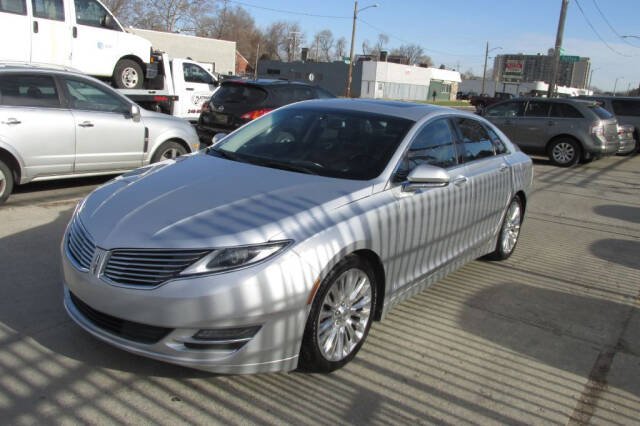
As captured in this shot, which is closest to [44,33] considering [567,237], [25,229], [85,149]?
[85,149]

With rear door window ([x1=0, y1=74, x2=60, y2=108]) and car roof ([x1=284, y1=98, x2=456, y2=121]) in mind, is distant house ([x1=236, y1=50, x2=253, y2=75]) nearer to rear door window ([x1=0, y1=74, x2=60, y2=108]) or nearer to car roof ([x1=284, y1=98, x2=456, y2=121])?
rear door window ([x1=0, y1=74, x2=60, y2=108])

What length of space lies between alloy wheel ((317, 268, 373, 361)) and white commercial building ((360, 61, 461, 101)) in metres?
62.8

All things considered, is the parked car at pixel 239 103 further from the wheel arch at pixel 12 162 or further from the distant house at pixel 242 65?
the distant house at pixel 242 65

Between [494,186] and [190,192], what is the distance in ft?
9.76

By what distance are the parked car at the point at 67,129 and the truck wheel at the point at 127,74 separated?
3.99 m

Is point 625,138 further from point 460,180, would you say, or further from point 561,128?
point 460,180

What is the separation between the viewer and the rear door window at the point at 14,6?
9273mm

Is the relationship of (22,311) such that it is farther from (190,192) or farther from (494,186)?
(494,186)

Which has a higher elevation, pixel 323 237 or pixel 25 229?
pixel 323 237

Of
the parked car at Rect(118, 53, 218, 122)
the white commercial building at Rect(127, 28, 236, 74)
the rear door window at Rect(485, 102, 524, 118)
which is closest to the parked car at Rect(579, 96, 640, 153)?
the rear door window at Rect(485, 102, 524, 118)

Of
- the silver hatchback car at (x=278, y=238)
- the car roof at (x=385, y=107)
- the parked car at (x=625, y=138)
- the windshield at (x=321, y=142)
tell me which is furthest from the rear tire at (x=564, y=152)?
the windshield at (x=321, y=142)

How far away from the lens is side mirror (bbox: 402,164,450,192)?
12.5 ft

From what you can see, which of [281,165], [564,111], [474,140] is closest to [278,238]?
[281,165]

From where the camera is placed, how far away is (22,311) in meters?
3.85
